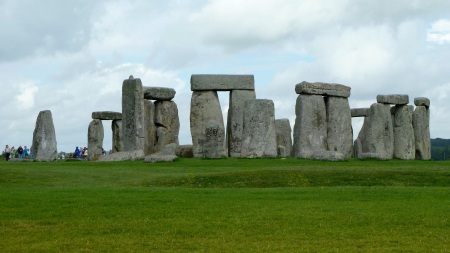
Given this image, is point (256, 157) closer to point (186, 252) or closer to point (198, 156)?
point (198, 156)

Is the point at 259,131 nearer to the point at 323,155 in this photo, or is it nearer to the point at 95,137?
the point at 323,155

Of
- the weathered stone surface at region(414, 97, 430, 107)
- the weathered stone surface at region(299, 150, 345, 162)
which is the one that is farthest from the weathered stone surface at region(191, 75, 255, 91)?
the weathered stone surface at region(414, 97, 430, 107)

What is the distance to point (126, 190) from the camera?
23172 mm

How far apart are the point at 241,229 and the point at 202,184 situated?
35.0ft

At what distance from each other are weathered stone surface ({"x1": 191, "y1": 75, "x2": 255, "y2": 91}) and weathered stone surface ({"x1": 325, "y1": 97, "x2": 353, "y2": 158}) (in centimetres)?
408

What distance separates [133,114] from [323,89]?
31.0 ft

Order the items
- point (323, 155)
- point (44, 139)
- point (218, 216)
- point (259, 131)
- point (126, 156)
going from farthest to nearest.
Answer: point (44, 139) < point (259, 131) < point (126, 156) < point (323, 155) < point (218, 216)

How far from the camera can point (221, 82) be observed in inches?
1780

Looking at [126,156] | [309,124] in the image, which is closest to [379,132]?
[309,124]

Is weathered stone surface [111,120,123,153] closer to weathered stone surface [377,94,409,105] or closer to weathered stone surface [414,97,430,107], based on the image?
weathered stone surface [377,94,409,105]

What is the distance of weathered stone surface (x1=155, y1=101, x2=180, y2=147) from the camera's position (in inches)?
1839

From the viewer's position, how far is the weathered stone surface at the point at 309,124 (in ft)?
140

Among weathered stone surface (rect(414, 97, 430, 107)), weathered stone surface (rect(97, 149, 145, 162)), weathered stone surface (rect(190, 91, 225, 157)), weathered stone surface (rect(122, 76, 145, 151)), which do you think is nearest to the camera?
weathered stone surface (rect(97, 149, 145, 162))

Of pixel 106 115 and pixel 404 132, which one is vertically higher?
pixel 106 115
